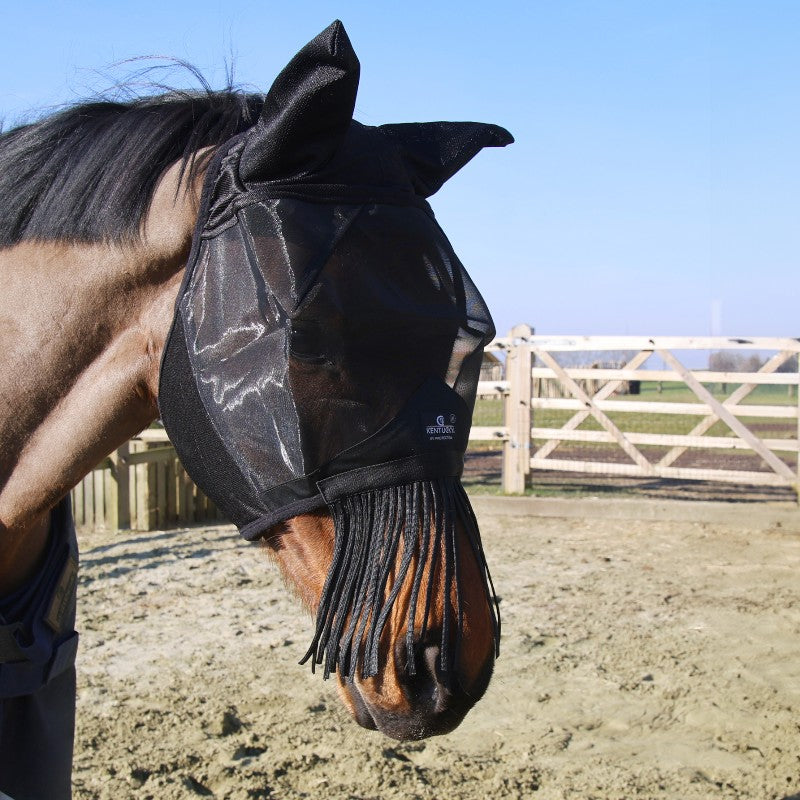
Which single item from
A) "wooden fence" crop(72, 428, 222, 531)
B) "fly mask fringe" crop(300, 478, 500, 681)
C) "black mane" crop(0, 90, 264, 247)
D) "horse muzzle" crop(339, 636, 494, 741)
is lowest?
"wooden fence" crop(72, 428, 222, 531)

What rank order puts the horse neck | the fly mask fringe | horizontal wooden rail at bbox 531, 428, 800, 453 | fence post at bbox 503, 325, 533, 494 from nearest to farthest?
1. the fly mask fringe
2. the horse neck
3. horizontal wooden rail at bbox 531, 428, 800, 453
4. fence post at bbox 503, 325, 533, 494

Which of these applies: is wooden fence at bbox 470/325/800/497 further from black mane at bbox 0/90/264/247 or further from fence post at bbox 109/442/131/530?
black mane at bbox 0/90/264/247

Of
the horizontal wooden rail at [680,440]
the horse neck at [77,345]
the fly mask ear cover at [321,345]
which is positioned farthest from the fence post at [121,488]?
the fly mask ear cover at [321,345]

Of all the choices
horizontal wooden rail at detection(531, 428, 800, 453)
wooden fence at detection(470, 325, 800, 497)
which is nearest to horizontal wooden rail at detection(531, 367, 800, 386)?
wooden fence at detection(470, 325, 800, 497)

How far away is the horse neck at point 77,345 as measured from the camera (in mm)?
1399

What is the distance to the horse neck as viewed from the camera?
140cm

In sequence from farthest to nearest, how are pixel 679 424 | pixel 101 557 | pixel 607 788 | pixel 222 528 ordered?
pixel 679 424
pixel 222 528
pixel 101 557
pixel 607 788

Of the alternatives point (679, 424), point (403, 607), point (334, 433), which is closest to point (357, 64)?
point (334, 433)

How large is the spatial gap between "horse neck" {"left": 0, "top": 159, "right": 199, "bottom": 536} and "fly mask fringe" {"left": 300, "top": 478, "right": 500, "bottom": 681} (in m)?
0.46

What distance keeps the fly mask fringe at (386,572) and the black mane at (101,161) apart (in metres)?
0.62

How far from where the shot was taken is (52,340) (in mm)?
1437

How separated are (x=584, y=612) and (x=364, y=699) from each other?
15.6 ft

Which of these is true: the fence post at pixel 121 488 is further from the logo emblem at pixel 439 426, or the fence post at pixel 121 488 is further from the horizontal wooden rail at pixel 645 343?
the logo emblem at pixel 439 426

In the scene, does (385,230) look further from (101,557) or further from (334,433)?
(101,557)
